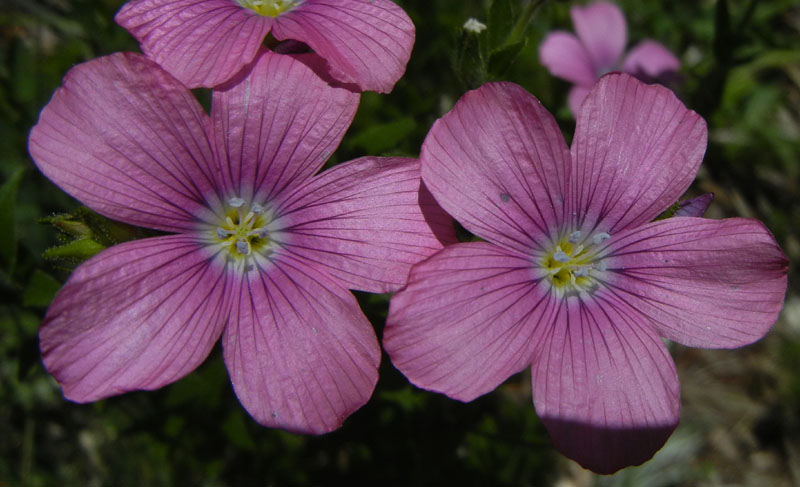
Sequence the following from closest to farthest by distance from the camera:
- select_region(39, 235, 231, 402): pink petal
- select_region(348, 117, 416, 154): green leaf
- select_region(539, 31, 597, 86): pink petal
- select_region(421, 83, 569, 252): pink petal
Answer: select_region(39, 235, 231, 402): pink petal, select_region(421, 83, 569, 252): pink petal, select_region(348, 117, 416, 154): green leaf, select_region(539, 31, 597, 86): pink petal

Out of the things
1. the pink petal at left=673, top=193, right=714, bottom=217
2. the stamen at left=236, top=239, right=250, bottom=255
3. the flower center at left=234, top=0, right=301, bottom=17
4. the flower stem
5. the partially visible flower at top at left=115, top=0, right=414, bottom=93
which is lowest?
the stamen at left=236, top=239, right=250, bottom=255

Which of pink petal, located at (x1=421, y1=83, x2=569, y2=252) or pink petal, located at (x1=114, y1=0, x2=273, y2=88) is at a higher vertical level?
pink petal, located at (x1=114, y1=0, x2=273, y2=88)

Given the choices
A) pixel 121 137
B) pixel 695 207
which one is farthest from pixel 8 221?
pixel 695 207

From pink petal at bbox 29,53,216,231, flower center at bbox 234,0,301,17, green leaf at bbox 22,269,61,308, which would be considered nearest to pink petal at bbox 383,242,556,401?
pink petal at bbox 29,53,216,231

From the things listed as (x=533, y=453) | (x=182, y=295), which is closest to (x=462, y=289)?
(x=182, y=295)

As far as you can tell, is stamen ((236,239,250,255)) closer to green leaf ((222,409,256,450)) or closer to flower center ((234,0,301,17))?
flower center ((234,0,301,17))
